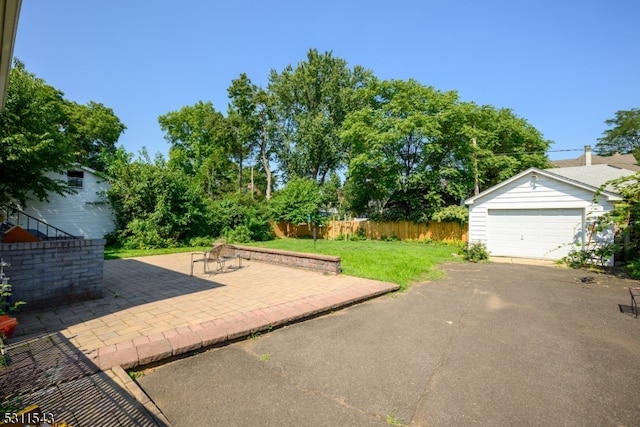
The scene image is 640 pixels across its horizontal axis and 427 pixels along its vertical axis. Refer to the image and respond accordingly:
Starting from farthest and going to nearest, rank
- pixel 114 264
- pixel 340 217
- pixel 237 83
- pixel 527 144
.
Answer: pixel 237 83 → pixel 340 217 → pixel 527 144 → pixel 114 264

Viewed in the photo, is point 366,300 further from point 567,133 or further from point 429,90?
point 567,133

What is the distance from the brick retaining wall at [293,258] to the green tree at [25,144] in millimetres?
8621

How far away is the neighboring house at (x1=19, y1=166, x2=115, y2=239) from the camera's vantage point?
1402cm

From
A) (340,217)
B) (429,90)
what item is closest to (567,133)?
(429,90)

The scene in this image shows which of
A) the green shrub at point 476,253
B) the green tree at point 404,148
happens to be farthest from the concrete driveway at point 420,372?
the green tree at point 404,148

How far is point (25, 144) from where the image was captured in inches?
407

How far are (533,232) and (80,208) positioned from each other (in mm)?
21250

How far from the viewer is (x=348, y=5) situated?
9.55 m

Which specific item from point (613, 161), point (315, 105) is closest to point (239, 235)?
point (315, 105)

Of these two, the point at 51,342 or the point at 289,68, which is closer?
the point at 51,342

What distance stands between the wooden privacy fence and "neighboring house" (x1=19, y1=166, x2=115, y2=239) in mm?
10886

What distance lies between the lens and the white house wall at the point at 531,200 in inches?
393

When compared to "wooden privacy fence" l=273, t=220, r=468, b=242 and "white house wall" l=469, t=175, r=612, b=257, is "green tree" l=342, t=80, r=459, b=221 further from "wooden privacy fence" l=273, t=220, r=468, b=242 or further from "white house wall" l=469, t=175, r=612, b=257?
"white house wall" l=469, t=175, r=612, b=257

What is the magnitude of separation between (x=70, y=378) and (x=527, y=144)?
28.7 meters
